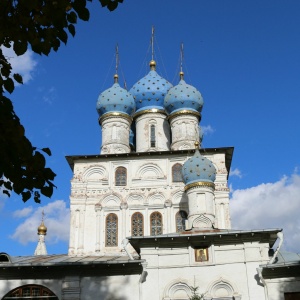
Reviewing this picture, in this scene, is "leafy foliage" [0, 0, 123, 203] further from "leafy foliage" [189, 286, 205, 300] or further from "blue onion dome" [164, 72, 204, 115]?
"blue onion dome" [164, 72, 204, 115]

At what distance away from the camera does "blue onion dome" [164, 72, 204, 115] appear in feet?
73.9

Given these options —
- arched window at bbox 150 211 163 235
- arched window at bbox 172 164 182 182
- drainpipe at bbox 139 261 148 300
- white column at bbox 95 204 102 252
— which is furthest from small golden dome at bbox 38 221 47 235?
drainpipe at bbox 139 261 148 300

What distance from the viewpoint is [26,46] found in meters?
4.98

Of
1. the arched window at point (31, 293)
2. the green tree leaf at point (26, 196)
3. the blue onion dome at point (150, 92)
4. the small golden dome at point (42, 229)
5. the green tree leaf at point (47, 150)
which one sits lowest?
the green tree leaf at point (26, 196)

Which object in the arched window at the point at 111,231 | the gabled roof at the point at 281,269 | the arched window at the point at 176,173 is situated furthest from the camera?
the arched window at the point at 176,173

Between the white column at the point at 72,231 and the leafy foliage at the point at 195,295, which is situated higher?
the white column at the point at 72,231

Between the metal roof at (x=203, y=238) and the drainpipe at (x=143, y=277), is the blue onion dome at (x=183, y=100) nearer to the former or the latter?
the metal roof at (x=203, y=238)

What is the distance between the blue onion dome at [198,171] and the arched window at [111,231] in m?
3.81

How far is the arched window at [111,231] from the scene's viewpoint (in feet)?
63.0

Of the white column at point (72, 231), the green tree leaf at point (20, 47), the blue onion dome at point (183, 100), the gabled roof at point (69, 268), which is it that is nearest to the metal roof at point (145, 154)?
the white column at point (72, 231)

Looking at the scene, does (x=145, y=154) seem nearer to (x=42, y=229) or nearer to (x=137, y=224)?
(x=137, y=224)

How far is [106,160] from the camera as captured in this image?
20.7 metres

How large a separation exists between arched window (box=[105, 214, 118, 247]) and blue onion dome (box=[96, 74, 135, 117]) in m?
5.69

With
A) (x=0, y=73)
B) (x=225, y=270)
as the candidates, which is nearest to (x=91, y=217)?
(x=225, y=270)
